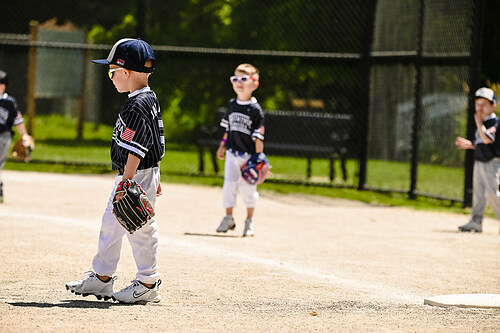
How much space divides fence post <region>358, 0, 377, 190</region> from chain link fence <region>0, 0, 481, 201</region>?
2 cm

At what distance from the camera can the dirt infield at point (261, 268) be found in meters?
5.48

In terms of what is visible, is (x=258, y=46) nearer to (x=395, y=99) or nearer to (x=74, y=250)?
(x=395, y=99)

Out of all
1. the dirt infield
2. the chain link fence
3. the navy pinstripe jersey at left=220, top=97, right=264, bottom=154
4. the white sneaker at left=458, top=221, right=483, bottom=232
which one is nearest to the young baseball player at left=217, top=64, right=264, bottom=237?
the navy pinstripe jersey at left=220, top=97, right=264, bottom=154

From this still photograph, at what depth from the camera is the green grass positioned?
45.9ft

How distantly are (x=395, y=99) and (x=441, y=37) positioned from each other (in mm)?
1308

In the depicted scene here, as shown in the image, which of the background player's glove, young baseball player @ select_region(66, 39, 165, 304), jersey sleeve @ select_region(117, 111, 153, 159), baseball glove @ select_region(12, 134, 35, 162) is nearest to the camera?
jersey sleeve @ select_region(117, 111, 153, 159)

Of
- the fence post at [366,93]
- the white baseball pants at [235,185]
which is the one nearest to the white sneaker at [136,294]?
the white baseball pants at [235,185]

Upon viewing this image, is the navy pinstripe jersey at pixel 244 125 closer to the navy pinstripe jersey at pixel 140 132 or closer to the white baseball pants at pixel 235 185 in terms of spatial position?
the white baseball pants at pixel 235 185

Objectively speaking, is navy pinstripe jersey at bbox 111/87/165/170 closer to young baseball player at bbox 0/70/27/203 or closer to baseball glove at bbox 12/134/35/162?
baseball glove at bbox 12/134/35/162

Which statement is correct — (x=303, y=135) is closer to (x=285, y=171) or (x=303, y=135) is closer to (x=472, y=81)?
(x=285, y=171)

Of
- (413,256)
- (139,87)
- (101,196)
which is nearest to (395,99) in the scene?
(101,196)

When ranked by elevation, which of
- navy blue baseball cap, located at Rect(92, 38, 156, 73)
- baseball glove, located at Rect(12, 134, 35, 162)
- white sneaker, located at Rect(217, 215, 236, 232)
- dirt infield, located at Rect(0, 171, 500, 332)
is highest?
navy blue baseball cap, located at Rect(92, 38, 156, 73)

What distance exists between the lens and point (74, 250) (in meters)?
7.80

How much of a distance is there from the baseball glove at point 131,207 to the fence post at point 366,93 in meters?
9.11
